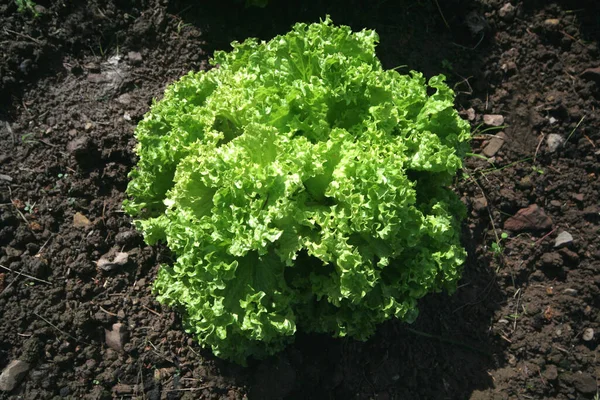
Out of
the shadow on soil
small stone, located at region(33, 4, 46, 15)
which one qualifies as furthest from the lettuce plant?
small stone, located at region(33, 4, 46, 15)

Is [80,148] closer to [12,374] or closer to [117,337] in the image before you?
[117,337]

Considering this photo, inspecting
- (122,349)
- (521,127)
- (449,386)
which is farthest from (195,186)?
(521,127)

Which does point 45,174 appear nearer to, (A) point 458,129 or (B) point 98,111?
(B) point 98,111

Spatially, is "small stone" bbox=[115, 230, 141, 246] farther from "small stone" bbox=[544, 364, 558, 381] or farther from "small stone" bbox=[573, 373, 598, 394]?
"small stone" bbox=[573, 373, 598, 394]

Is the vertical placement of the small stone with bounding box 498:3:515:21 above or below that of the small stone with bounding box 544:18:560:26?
above

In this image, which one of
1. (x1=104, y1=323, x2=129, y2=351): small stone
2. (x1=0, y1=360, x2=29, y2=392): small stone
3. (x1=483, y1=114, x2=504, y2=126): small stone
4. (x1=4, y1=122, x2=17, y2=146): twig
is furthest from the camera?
(x1=483, y1=114, x2=504, y2=126): small stone

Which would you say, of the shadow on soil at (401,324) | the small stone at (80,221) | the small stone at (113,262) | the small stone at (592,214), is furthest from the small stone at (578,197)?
the small stone at (80,221)

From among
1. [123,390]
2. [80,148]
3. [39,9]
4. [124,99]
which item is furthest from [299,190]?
[39,9]
